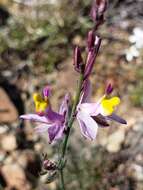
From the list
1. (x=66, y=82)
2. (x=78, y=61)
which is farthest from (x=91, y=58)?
(x=66, y=82)

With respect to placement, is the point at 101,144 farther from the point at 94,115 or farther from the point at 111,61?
the point at 94,115

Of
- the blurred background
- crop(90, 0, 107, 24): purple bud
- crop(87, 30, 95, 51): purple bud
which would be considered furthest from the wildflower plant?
the blurred background

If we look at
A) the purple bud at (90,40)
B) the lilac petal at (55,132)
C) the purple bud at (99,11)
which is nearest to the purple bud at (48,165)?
the lilac petal at (55,132)

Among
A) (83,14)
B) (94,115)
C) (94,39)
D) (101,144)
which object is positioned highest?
(94,39)

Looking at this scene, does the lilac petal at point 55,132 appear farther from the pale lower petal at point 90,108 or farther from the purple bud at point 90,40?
the purple bud at point 90,40

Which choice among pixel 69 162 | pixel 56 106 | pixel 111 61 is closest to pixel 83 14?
pixel 111 61

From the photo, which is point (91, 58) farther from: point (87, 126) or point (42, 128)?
point (42, 128)

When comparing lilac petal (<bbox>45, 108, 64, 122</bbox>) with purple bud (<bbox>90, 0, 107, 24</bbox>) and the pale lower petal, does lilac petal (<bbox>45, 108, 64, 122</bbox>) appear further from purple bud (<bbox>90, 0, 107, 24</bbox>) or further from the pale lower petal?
purple bud (<bbox>90, 0, 107, 24</bbox>)
